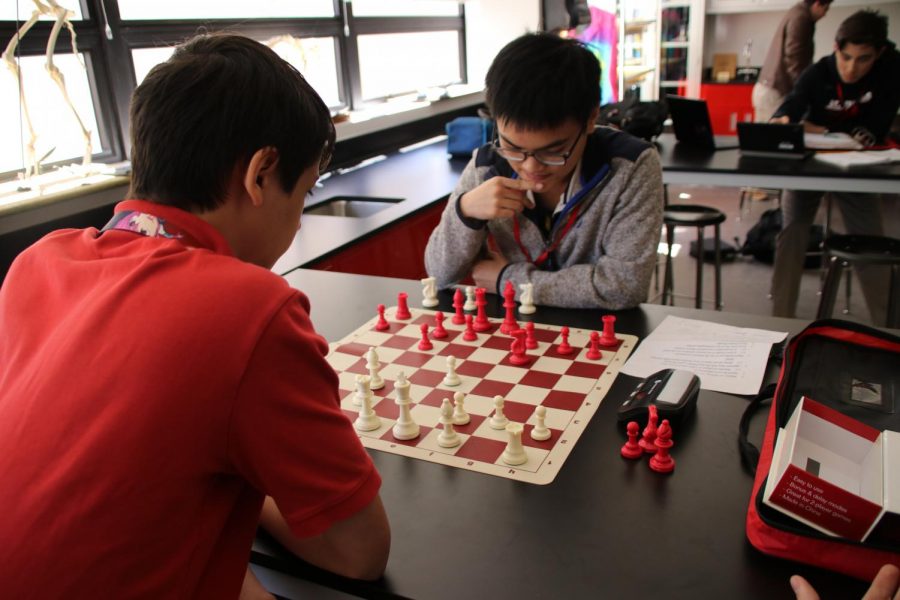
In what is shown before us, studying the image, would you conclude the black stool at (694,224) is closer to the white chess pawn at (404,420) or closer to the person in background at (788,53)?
the person in background at (788,53)

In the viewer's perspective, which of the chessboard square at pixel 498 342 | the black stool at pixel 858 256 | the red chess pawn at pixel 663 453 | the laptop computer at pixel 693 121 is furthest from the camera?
the laptop computer at pixel 693 121

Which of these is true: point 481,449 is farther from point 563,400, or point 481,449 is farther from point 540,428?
point 563,400

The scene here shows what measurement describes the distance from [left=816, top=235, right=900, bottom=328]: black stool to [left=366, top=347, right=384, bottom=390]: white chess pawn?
84.7 inches

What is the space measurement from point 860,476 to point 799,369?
0.27 meters

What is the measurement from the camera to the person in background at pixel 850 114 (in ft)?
10.6

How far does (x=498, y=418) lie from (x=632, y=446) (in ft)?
0.74

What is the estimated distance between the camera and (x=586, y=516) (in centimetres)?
93

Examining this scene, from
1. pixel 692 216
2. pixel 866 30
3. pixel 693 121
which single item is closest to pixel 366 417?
pixel 692 216

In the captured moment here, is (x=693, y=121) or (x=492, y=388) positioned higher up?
(x=693, y=121)

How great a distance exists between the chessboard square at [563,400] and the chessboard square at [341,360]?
1.38 ft

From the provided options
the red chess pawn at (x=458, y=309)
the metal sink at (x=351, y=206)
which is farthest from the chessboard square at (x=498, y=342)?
the metal sink at (x=351, y=206)

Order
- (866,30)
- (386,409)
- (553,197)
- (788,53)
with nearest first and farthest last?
(386,409)
(553,197)
(866,30)
(788,53)

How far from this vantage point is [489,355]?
1436 millimetres

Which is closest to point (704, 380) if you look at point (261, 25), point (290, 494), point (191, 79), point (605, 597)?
point (605, 597)
